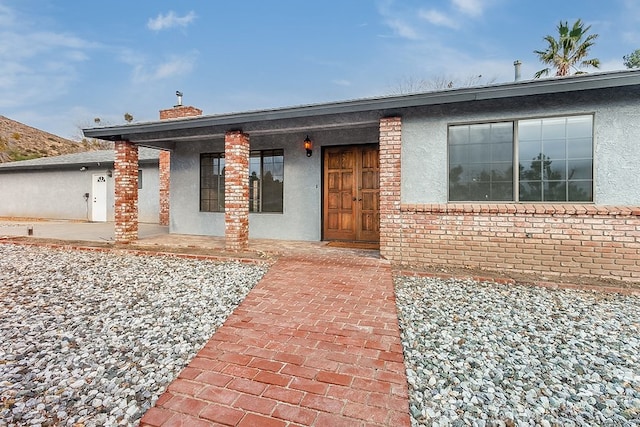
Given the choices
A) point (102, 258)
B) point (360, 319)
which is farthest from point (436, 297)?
point (102, 258)

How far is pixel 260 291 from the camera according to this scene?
13.3ft

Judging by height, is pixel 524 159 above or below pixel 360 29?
below

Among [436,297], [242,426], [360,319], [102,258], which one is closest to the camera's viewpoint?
[242,426]

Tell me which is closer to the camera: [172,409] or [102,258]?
[172,409]

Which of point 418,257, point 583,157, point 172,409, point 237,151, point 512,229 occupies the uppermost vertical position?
point 237,151

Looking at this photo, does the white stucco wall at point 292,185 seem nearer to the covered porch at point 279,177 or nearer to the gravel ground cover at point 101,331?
the covered porch at point 279,177

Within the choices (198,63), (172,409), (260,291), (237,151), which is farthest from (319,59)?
(172,409)

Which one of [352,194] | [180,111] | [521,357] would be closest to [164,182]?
[180,111]

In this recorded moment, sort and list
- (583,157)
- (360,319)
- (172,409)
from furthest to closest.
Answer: (583,157), (360,319), (172,409)

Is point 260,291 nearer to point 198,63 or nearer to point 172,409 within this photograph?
point 172,409

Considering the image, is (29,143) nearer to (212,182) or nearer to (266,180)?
(212,182)

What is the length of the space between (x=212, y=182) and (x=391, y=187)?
211 inches

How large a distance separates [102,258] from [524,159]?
7.77 meters

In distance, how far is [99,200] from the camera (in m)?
14.7
